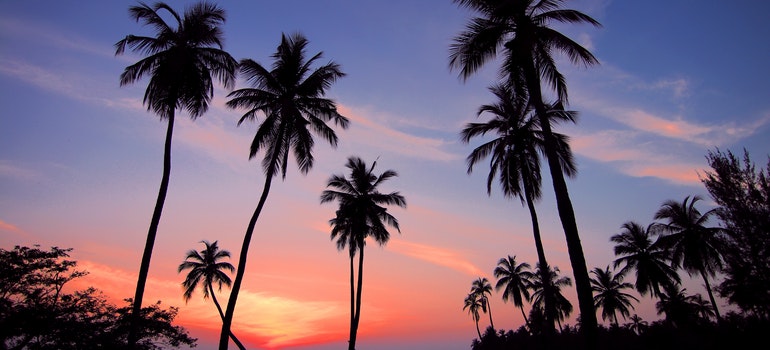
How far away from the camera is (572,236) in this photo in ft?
38.6

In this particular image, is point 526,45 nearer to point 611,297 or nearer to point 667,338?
point 667,338

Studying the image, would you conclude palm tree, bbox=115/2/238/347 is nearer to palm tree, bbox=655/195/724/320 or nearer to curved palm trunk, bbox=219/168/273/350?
curved palm trunk, bbox=219/168/273/350

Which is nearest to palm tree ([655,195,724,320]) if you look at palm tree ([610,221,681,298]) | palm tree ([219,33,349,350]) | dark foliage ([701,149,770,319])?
palm tree ([610,221,681,298])

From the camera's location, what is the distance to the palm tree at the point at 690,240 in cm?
3250

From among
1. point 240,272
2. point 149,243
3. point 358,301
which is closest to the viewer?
point 149,243

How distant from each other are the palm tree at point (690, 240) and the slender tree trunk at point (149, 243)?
37.1 meters

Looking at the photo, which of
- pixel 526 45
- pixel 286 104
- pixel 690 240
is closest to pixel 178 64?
pixel 286 104

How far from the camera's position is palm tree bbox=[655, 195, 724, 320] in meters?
32.5

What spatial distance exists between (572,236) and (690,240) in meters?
29.0

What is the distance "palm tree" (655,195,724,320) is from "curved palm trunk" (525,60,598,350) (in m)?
27.0

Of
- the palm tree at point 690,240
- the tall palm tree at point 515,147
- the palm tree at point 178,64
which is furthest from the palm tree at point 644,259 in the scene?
the palm tree at point 178,64

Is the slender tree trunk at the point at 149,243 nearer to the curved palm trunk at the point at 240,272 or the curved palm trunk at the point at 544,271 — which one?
the curved palm trunk at the point at 240,272

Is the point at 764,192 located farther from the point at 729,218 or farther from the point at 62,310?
the point at 62,310

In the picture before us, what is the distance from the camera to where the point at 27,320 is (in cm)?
1988
